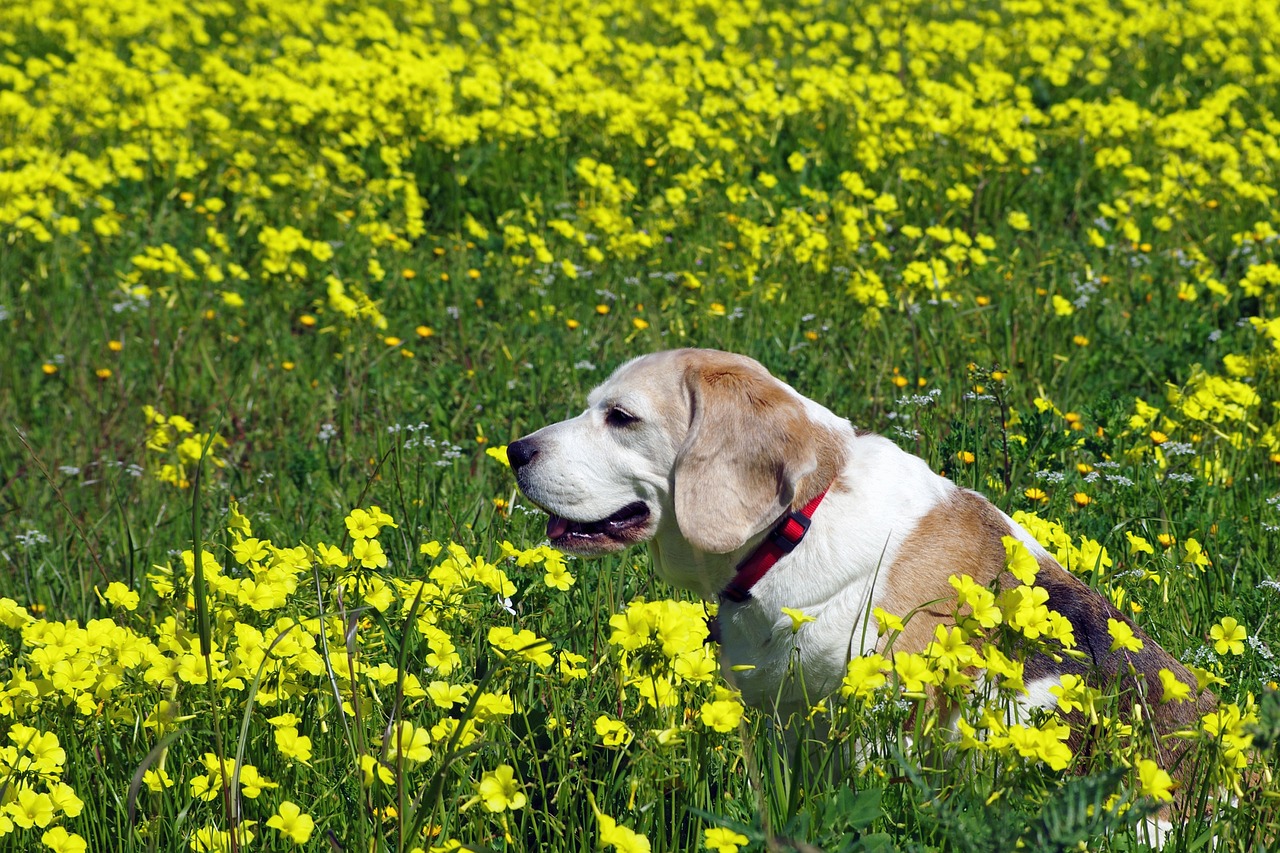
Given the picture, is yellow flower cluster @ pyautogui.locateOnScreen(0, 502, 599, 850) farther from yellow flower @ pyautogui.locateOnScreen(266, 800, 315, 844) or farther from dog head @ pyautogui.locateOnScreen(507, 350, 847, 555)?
dog head @ pyautogui.locateOnScreen(507, 350, 847, 555)

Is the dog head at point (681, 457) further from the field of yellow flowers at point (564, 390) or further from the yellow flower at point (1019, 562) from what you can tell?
the yellow flower at point (1019, 562)

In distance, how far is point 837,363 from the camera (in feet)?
17.4

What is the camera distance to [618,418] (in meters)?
3.30

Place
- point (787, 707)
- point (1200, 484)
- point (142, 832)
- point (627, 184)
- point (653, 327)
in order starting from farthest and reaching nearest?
point (627, 184), point (653, 327), point (1200, 484), point (787, 707), point (142, 832)

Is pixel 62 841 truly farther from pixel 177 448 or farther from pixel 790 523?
pixel 177 448

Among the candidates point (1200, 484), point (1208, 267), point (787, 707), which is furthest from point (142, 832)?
point (1208, 267)

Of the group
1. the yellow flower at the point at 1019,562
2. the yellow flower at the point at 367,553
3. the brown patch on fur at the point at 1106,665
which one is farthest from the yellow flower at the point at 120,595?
the brown patch on fur at the point at 1106,665

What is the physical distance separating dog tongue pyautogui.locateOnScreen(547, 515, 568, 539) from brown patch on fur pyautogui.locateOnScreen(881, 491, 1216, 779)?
2.65 feet

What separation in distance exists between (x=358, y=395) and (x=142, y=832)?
2.74 m

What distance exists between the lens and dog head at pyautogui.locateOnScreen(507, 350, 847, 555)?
120 inches

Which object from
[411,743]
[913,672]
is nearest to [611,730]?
[411,743]

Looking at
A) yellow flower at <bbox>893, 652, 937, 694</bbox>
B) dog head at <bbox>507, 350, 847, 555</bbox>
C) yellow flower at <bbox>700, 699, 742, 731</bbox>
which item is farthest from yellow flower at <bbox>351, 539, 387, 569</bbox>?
yellow flower at <bbox>893, 652, 937, 694</bbox>

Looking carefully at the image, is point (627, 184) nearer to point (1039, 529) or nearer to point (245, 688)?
point (1039, 529)

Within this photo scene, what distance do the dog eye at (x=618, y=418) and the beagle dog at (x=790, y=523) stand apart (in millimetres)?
11
